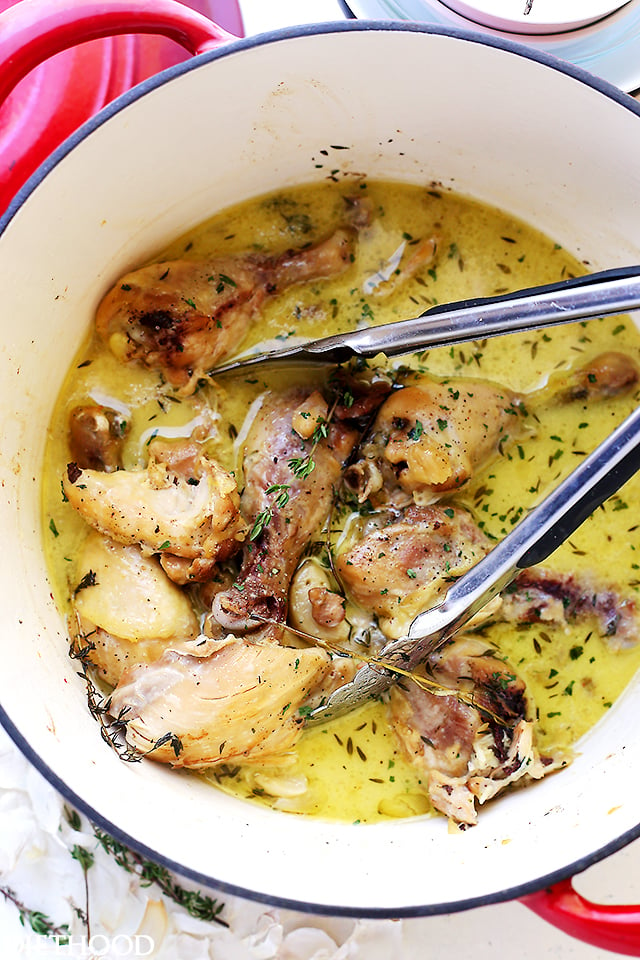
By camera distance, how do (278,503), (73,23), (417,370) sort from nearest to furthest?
1. (73,23)
2. (278,503)
3. (417,370)

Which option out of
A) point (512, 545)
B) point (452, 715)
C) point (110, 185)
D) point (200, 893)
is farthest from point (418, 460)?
point (200, 893)

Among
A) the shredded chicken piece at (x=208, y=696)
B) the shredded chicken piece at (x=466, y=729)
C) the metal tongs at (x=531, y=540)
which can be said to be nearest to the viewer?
the metal tongs at (x=531, y=540)

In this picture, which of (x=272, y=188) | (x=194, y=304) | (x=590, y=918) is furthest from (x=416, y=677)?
(x=272, y=188)

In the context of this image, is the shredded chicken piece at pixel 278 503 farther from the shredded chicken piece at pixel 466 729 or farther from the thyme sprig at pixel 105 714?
the shredded chicken piece at pixel 466 729

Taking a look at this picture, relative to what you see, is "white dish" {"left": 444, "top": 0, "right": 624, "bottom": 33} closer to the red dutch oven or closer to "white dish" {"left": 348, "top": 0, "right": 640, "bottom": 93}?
"white dish" {"left": 348, "top": 0, "right": 640, "bottom": 93}

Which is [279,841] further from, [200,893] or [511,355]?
[511,355]

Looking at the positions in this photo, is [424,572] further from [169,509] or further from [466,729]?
[169,509]

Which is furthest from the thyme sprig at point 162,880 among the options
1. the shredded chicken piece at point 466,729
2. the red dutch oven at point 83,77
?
the red dutch oven at point 83,77
